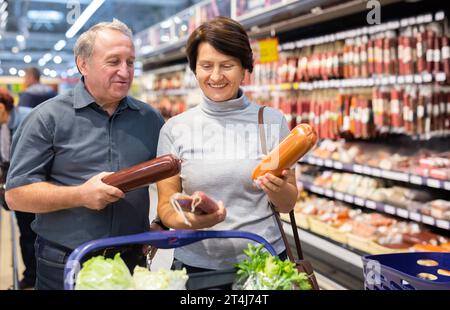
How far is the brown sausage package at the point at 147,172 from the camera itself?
1423 mm

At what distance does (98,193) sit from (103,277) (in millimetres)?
384

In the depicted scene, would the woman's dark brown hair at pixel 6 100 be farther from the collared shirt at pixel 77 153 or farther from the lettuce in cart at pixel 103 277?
the lettuce in cart at pixel 103 277

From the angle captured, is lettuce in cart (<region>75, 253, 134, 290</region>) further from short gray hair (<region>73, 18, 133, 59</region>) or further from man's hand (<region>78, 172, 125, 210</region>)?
short gray hair (<region>73, 18, 133, 59</region>)

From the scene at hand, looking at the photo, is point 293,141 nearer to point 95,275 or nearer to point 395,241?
point 95,275

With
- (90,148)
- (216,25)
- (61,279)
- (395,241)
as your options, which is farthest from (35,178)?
(395,241)

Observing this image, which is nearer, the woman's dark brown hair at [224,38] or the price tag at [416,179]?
the woman's dark brown hair at [224,38]

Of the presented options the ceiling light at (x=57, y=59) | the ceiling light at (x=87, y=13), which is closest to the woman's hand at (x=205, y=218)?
the ceiling light at (x=87, y=13)

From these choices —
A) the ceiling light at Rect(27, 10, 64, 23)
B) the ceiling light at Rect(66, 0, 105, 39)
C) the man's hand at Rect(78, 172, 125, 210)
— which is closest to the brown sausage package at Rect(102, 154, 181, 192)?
the man's hand at Rect(78, 172, 125, 210)

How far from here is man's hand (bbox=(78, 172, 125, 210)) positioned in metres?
1.48

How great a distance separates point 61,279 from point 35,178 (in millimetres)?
404

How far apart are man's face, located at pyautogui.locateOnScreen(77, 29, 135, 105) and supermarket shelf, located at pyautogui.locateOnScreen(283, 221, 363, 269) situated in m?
2.72

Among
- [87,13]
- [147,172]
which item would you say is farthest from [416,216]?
[147,172]

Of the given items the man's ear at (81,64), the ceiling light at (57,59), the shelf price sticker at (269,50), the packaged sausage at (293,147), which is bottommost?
the packaged sausage at (293,147)

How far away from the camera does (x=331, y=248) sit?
4.18 meters
